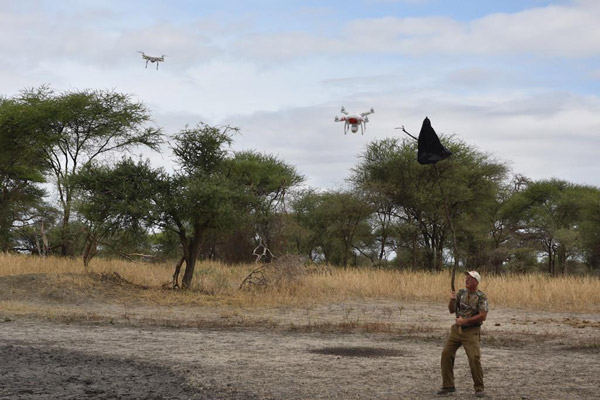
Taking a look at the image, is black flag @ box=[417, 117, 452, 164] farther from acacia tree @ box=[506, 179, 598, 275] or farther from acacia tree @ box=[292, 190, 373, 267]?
acacia tree @ box=[506, 179, 598, 275]

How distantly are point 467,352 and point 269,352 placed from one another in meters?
4.31

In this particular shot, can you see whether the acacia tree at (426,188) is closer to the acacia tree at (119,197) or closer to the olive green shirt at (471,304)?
the acacia tree at (119,197)

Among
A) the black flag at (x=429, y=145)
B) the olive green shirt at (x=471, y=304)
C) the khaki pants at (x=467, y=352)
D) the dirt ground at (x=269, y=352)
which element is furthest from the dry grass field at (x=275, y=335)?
the black flag at (x=429, y=145)

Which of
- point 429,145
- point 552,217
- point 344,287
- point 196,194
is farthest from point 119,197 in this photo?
point 552,217

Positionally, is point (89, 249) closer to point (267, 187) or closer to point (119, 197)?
point (119, 197)

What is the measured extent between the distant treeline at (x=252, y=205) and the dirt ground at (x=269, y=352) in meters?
3.57

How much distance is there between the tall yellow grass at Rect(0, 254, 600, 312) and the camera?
22781 mm

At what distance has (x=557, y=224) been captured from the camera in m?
50.6

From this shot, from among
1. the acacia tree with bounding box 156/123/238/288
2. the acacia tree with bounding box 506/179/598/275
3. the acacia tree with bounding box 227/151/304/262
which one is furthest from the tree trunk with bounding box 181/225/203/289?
the acacia tree with bounding box 506/179/598/275

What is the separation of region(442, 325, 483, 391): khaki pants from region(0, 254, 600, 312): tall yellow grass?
1189 cm

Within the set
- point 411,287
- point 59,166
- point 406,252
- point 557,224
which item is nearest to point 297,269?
point 411,287

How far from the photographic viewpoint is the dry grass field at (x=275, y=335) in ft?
33.4

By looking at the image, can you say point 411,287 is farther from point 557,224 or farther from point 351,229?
point 557,224

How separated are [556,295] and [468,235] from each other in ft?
64.4
